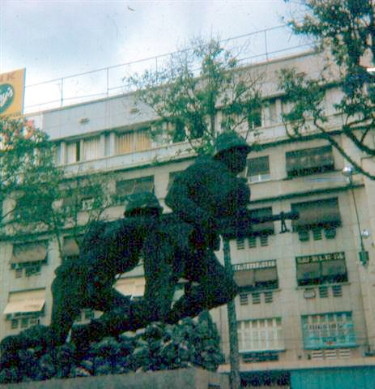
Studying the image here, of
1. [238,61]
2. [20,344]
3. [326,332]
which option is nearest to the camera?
[20,344]

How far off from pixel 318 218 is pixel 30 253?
15.2 meters

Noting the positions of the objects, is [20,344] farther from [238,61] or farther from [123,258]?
[238,61]

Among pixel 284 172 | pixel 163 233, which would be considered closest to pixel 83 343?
pixel 163 233

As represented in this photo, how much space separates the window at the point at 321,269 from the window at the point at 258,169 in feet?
15.2

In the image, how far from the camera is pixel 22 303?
31797 millimetres

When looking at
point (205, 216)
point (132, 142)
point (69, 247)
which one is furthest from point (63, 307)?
point (132, 142)

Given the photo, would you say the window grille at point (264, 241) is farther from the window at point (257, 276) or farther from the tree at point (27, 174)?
the tree at point (27, 174)

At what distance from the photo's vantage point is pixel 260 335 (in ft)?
89.0

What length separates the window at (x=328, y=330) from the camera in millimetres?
25859

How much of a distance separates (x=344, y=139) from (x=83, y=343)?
24.7 meters

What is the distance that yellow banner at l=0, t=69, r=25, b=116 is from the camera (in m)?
35.8

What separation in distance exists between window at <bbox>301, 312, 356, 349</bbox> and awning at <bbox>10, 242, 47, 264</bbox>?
14.1 meters

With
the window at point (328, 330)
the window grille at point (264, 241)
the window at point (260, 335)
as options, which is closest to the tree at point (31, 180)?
the window grille at point (264, 241)

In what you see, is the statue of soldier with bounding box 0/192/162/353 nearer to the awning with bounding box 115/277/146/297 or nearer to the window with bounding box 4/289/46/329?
the awning with bounding box 115/277/146/297
